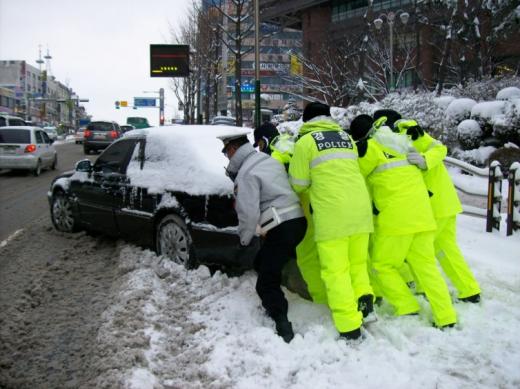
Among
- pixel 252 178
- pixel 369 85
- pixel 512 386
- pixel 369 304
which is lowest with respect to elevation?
pixel 512 386

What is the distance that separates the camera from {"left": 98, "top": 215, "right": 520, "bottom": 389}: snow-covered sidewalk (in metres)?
3.24

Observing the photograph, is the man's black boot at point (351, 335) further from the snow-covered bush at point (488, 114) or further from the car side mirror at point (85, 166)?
the snow-covered bush at point (488, 114)

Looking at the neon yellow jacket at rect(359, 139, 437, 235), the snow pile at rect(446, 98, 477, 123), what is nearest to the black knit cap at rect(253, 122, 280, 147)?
the neon yellow jacket at rect(359, 139, 437, 235)

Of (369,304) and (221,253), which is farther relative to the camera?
(221,253)

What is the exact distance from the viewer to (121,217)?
244 inches

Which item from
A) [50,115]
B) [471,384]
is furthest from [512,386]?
[50,115]

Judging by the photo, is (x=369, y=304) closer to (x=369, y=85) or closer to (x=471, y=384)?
(x=471, y=384)

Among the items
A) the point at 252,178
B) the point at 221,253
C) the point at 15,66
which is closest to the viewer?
the point at 252,178

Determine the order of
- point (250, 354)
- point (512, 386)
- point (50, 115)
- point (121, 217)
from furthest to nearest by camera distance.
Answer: point (50, 115) < point (121, 217) < point (250, 354) < point (512, 386)

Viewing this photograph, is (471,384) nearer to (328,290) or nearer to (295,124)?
(328,290)

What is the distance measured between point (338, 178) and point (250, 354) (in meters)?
1.41

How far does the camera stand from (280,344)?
3645 millimetres

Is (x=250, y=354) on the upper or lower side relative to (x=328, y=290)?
lower

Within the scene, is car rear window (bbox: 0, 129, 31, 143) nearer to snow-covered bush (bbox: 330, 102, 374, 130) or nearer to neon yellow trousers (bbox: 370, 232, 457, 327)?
snow-covered bush (bbox: 330, 102, 374, 130)
